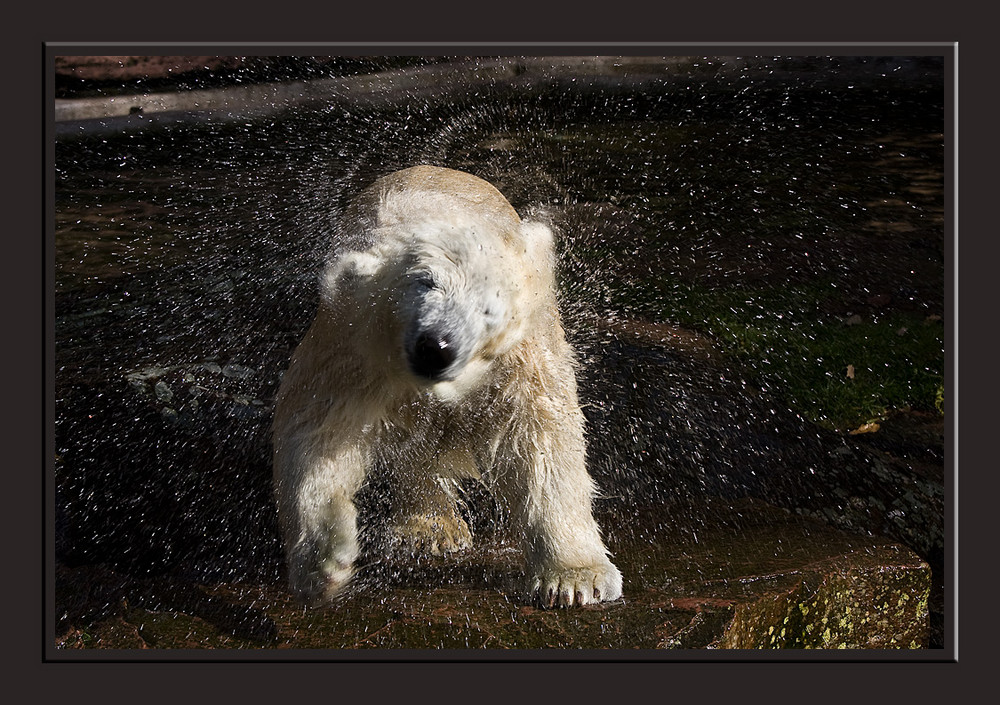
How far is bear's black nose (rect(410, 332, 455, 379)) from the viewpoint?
190 centimetres

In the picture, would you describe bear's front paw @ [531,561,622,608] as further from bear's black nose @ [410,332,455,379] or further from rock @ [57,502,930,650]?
bear's black nose @ [410,332,455,379]

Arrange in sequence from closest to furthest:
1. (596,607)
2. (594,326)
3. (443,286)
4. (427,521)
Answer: (443,286) → (596,607) → (427,521) → (594,326)

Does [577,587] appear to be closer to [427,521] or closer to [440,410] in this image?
[440,410]

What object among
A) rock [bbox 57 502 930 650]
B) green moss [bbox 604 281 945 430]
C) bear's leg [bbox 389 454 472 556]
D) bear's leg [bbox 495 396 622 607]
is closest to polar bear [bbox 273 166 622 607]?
bear's leg [bbox 495 396 622 607]

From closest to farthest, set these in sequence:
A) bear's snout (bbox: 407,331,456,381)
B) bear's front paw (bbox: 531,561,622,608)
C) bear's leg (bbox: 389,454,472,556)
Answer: bear's snout (bbox: 407,331,456,381) → bear's front paw (bbox: 531,561,622,608) → bear's leg (bbox: 389,454,472,556)

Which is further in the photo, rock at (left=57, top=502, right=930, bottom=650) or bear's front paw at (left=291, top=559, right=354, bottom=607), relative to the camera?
bear's front paw at (left=291, top=559, right=354, bottom=607)

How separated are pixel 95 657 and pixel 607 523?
5.73 ft

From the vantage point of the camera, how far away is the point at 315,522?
8.05 ft

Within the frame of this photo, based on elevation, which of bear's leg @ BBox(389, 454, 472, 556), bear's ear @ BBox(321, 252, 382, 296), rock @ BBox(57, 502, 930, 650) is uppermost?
bear's ear @ BBox(321, 252, 382, 296)

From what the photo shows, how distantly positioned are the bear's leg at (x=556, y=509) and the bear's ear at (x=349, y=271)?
63cm

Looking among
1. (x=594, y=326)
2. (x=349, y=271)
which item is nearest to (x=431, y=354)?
(x=349, y=271)

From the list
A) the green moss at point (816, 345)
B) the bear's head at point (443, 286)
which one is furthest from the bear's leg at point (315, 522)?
the green moss at point (816, 345)

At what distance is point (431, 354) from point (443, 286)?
158 mm

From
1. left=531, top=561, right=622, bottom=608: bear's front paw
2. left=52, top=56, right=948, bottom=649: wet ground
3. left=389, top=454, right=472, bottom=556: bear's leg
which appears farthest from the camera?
left=389, top=454, right=472, bottom=556: bear's leg
